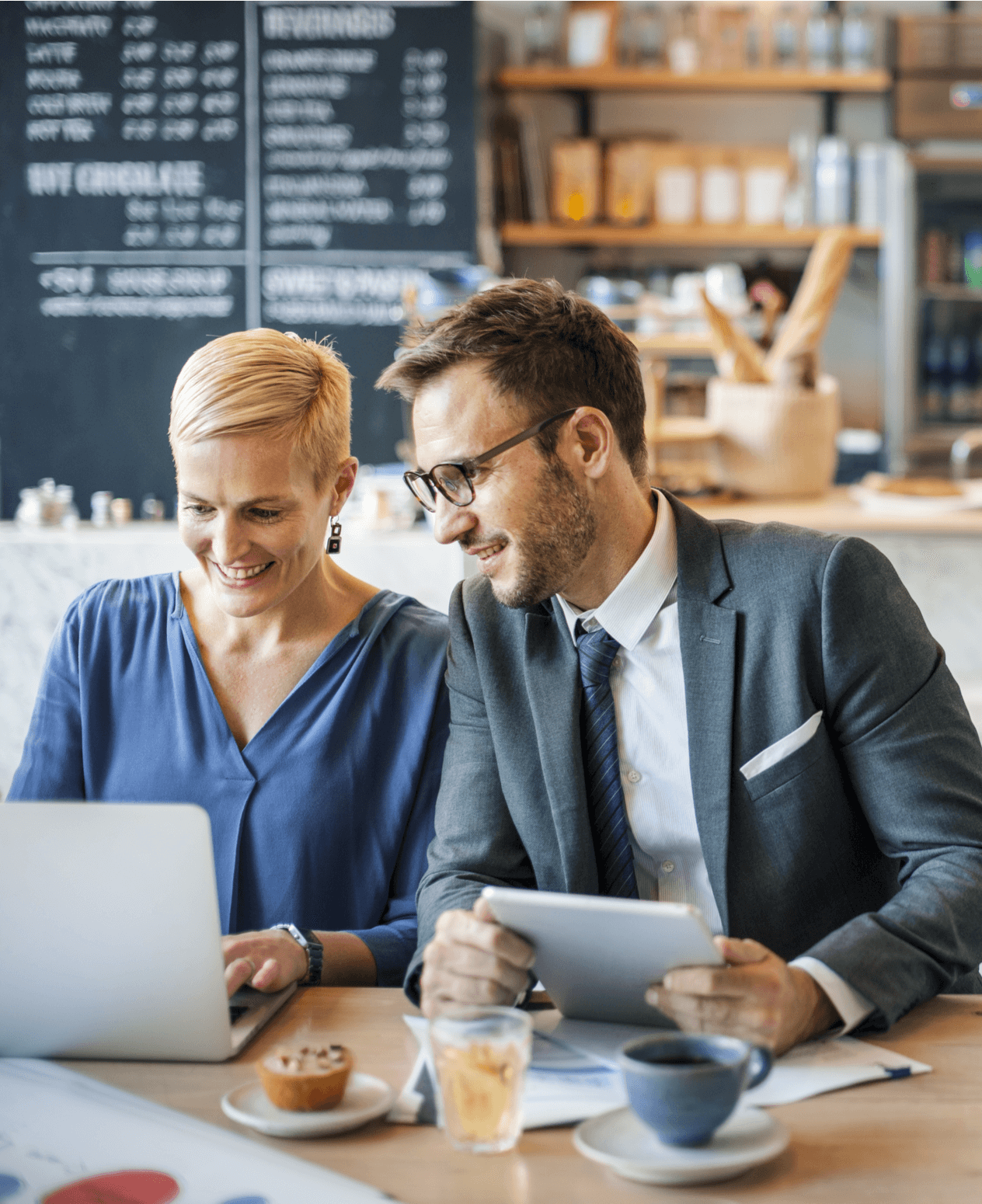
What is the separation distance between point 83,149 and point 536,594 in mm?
3507

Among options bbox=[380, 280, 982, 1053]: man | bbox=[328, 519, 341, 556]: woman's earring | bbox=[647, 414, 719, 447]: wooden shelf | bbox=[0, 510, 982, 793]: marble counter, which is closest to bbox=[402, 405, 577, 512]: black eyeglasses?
bbox=[380, 280, 982, 1053]: man

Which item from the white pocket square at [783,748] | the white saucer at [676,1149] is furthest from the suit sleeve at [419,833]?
the white saucer at [676,1149]

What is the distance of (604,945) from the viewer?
1.00m

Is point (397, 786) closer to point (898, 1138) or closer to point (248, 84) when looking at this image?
point (898, 1138)

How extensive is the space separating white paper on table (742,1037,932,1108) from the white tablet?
Answer: 10 cm

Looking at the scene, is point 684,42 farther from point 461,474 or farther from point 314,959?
point 314,959

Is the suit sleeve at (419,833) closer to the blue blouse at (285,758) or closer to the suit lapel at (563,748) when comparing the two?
the blue blouse at (285,758)

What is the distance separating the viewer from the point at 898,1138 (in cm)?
92

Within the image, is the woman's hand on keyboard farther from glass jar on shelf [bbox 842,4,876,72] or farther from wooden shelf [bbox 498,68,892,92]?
glass jar on shelf [bbox 842,4,876,72]

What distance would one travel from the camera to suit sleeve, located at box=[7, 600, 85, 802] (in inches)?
65.5

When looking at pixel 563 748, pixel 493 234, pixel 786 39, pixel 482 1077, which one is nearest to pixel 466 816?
pixel 563 748

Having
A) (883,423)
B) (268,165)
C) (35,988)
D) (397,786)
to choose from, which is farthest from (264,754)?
(883,423)

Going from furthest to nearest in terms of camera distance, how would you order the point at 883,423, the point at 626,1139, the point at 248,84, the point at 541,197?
1. the point at 883,423
2. the point at 541,197
3. the point at 248,84
4. the point at 626,1139

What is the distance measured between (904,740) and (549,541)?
0.41m
